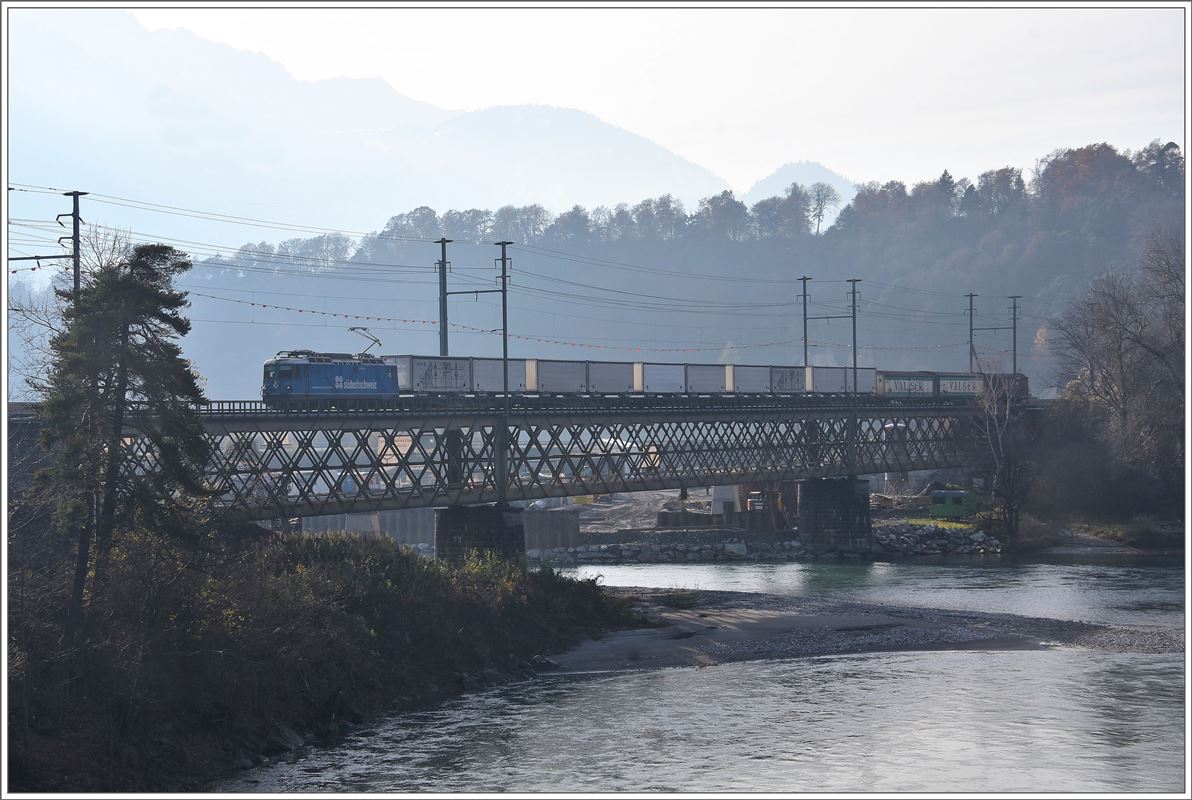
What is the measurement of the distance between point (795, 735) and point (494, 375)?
43113 millimetres

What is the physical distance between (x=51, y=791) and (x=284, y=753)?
7149 mm

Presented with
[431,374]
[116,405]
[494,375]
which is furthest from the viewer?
[494,375]

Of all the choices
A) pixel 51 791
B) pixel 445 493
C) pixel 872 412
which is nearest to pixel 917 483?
pixel 872 412

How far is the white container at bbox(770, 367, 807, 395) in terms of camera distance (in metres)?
101

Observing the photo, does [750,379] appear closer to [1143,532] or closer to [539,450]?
[1143,532]

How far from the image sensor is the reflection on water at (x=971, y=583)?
6025cm

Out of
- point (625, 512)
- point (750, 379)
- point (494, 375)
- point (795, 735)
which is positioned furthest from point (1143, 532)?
point (795, 735)

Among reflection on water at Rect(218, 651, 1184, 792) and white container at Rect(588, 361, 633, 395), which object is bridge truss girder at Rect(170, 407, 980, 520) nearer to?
white container at Rect(588, 361, 633, 395)

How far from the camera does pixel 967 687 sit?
4162cm

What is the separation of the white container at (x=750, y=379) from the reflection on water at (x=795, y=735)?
166ft

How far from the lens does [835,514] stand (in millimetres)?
93312

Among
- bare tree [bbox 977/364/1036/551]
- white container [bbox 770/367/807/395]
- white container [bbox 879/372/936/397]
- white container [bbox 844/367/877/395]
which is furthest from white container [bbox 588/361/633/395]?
white container [bbox 879/372/936/397]

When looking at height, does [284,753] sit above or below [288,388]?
below

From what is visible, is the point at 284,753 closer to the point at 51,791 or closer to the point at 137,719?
the point at 137,719
